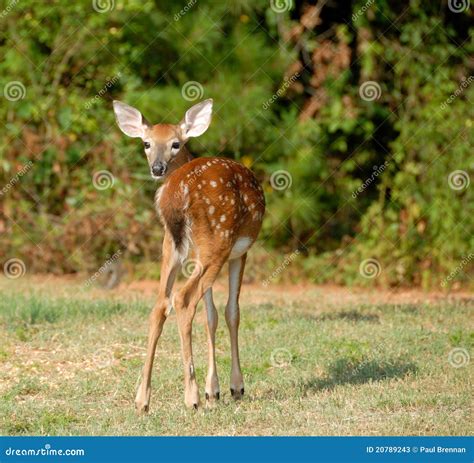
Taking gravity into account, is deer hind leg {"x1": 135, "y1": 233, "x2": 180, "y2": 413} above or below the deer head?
below

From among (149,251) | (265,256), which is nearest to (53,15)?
(149,251)

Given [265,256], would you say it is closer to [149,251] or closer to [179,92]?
[149,251]

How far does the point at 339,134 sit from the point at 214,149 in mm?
1724

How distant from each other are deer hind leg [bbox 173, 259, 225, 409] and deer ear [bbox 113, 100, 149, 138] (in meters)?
1.61

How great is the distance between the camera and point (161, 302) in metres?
7.11

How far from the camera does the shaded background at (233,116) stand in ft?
44.8

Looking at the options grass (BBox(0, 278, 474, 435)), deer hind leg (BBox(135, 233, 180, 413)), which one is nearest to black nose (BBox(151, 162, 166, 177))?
deer hind leg (BBox(135, 233, 180, 413))

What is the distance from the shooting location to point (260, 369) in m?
8.14

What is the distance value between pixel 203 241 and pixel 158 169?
935mm

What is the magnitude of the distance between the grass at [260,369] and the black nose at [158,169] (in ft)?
4.91

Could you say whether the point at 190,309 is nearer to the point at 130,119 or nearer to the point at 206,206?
the point at 206,206

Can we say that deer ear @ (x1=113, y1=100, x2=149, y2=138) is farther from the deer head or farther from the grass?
the grass

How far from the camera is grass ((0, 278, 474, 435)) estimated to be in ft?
21.8

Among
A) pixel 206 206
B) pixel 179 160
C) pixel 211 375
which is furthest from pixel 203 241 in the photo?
pixel 179 160
